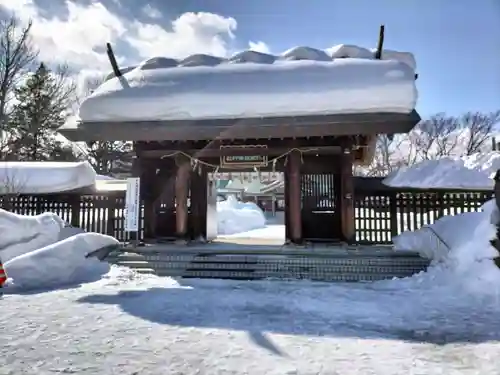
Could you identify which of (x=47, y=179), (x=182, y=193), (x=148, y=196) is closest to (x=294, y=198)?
(x=182, y=193)

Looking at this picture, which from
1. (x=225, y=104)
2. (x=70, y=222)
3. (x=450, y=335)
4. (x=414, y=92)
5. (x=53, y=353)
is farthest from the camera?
(x=70, y=222)

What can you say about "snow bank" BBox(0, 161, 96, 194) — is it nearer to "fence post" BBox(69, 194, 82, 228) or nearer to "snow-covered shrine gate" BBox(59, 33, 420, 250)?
"fence post" BBox(69, 194, 82, 228)

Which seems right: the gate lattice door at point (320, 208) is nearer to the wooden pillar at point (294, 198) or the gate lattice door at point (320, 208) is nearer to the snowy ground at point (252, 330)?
the wooden pillar at point (294, 198)

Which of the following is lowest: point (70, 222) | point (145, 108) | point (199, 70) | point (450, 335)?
point (450, 335)

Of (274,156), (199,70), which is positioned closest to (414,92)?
(274,156)

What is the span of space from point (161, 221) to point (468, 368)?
29.3 feet

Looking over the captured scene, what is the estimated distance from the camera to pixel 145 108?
344 inches

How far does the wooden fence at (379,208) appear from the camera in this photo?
10258 mm

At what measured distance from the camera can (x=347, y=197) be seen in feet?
29.9

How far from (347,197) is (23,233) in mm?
7419

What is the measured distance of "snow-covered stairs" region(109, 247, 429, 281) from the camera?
7.39 meters

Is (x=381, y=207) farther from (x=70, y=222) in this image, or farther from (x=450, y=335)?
(x=70, y=222)

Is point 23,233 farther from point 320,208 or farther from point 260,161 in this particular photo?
point 320,208

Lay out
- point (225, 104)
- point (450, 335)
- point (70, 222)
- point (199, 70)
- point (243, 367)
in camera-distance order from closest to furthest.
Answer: point (243, 367), point (450, 335), point (225, 104), point (199, 70), point (70, 222)
